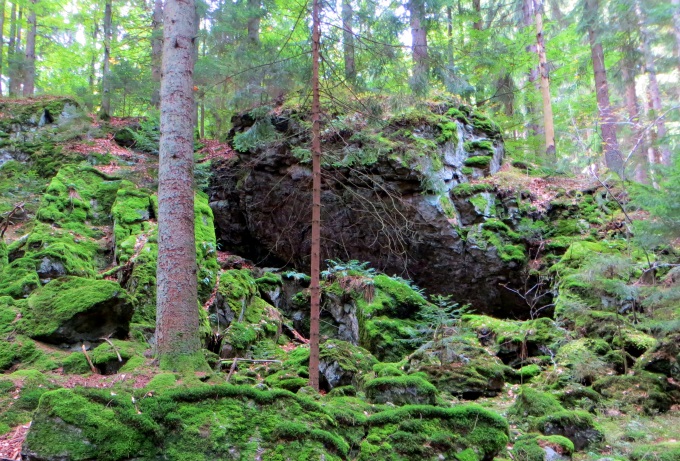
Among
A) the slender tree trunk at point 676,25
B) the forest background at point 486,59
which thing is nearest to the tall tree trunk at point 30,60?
the forest background at point 486,59

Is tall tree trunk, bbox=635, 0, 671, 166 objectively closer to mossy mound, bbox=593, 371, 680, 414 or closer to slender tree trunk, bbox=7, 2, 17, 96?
mossy mound, bbox=593, 371, 680, 414

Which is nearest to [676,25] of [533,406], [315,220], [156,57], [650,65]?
[650,65]

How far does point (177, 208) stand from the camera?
5.14m

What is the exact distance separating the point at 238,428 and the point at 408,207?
325 inches

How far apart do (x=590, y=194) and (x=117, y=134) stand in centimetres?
1451

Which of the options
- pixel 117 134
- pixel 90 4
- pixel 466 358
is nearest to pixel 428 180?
pixel 466 358

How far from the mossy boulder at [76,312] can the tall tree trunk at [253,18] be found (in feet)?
34.7

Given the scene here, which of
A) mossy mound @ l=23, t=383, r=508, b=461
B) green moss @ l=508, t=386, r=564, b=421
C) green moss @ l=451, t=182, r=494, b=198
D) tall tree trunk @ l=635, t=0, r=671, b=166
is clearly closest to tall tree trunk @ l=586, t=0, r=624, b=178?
tall tree trunk @ l=635, t=0, r=671, b=166

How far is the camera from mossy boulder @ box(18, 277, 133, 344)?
5.84 metres

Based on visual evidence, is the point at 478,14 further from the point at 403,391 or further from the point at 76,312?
the point at 76,312

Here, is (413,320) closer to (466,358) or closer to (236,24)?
(466,358)

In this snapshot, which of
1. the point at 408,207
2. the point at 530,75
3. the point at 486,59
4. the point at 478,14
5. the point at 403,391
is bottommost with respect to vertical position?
the point at 403,391

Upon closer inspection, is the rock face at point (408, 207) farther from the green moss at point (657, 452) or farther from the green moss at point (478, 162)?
the green moss at point (657, 452)

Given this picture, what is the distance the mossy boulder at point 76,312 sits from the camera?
5844 millimetres
